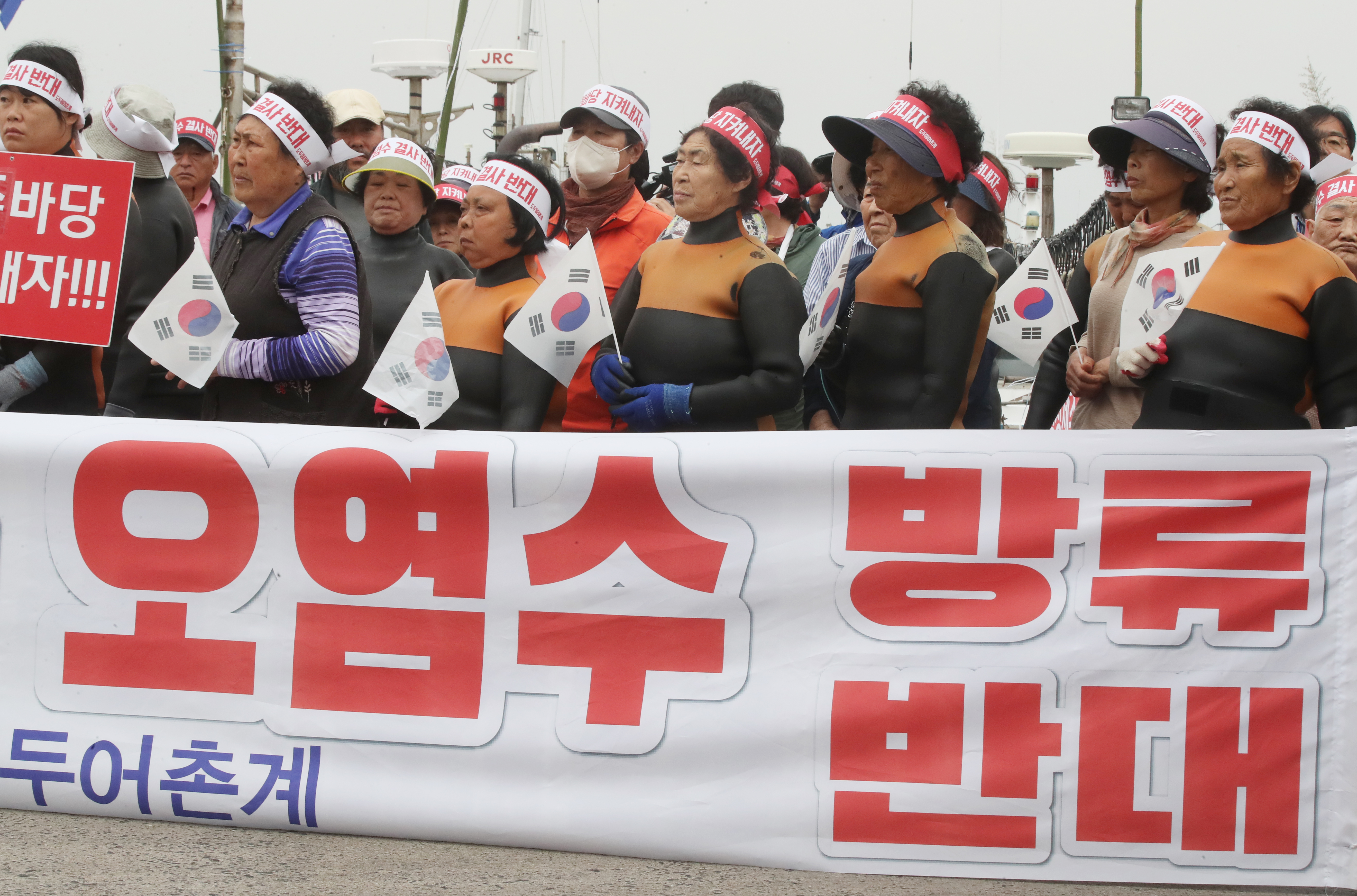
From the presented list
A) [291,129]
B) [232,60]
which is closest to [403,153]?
[291,129]

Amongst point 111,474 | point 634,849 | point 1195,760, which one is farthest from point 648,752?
point 111,474

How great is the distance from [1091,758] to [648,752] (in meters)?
1.06

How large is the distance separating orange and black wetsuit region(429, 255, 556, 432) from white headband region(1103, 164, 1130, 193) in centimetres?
208

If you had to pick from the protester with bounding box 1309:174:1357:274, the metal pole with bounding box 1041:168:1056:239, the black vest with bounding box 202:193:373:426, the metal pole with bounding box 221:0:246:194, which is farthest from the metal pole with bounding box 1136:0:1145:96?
the black vest with bounding box 202:193:373:426

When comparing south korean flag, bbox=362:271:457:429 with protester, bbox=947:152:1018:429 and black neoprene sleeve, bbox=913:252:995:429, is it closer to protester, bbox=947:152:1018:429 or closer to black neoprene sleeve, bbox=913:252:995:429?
black neoprene sleeve, bbox=913:252:995:429

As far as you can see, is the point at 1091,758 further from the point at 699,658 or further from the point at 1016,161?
the point at 1016,161

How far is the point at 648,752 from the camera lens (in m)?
3.45

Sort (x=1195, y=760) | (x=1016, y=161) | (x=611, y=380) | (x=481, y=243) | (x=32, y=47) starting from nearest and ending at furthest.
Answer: (x=1195, y=760) → (x=611, y=380) → (x=481, y=243) → (x=32, y=47) → (x=1016, y=161)

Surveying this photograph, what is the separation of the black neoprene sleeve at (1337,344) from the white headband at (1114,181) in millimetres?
1213

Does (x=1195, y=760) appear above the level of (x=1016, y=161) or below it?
below

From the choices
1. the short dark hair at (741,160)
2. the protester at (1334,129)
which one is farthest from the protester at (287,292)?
the protester at (1334,129)

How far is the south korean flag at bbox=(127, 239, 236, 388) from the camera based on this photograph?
3928mm

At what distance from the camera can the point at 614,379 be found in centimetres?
401

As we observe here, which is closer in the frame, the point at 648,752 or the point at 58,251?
the point at 648,752
